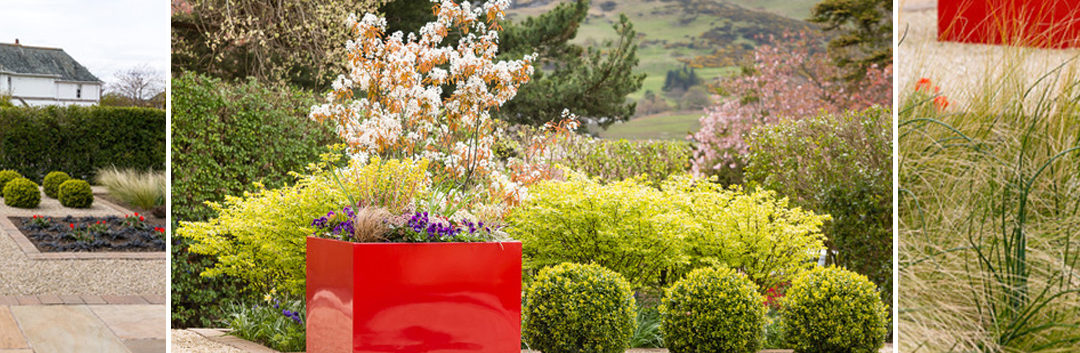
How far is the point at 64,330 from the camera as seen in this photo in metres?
5.81

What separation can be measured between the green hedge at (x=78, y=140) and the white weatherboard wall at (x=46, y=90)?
12 centimetres

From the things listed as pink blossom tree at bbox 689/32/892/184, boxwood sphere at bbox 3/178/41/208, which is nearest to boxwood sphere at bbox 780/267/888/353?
boxwood sphere at bbox 3/178/41/208

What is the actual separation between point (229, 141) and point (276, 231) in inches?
61.2

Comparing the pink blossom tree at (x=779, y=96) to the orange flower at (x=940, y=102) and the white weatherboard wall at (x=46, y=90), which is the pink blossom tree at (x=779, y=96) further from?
the white weatherboard wall at (x=46, y=90)

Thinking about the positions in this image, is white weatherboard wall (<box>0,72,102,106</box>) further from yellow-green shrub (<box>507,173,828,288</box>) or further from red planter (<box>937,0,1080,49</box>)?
red planter (<box>937,0,1080,49</box>)

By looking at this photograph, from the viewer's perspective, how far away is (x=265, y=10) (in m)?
8.24

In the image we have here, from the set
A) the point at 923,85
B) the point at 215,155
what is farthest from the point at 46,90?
the point at 923,85

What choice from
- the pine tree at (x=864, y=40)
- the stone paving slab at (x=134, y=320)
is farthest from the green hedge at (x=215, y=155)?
the pine tree at (x=864, y=40)

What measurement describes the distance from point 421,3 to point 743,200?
5.69 meters

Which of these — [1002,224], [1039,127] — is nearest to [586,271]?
[1002,224]

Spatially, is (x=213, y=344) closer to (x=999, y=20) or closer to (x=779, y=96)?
(x=999, y=20)

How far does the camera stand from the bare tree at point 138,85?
6.44 m

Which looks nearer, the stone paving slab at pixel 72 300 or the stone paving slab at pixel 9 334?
the stone paving slab at pixel 9 334

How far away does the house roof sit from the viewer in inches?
250
